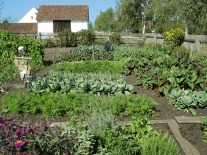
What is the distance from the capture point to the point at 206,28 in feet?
85.3

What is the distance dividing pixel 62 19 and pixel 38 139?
46380 mm

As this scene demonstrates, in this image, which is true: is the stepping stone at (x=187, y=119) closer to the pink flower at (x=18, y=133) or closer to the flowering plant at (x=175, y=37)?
the pink flower at (x=18, y=133)

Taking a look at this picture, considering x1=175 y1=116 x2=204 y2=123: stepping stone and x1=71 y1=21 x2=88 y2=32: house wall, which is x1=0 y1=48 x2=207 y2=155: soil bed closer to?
x1=175 y1=116 x2=204 y2=123: stepping stone

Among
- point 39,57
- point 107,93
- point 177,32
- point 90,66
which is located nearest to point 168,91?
point 107,93

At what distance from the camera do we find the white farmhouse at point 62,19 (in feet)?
159

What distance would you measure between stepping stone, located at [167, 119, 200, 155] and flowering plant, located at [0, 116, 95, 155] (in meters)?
1.55

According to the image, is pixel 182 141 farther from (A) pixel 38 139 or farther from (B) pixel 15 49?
(B) pixel 15 49

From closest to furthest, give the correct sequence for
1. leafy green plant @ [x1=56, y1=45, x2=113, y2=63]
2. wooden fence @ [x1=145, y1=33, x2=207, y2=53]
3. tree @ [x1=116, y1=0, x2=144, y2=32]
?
leafy green plant @ [x1=56, y1=45, x2=113, y2=63], wooden fence @ [x1=145, y1=33, x2=207, y2=53], tree @ [x1=116, y1=0, x2=144, y2=32]

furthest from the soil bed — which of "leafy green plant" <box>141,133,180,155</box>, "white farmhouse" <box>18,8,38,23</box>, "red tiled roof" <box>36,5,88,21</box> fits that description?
"white farmhouse" <box>18,8,38,23</box>

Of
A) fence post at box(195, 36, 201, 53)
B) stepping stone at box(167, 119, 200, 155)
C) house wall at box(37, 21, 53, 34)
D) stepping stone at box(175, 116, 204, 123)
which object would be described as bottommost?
stepping stone at box(167, 119, 200, 155)

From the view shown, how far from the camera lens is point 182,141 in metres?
5.33

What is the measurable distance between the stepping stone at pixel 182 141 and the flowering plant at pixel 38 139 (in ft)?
5.07

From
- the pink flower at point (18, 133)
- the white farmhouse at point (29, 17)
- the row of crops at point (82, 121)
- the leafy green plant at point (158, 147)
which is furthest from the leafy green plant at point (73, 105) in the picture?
the white farmhouse at point (29, 17)

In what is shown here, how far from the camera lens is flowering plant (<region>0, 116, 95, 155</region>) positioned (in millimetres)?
3348
